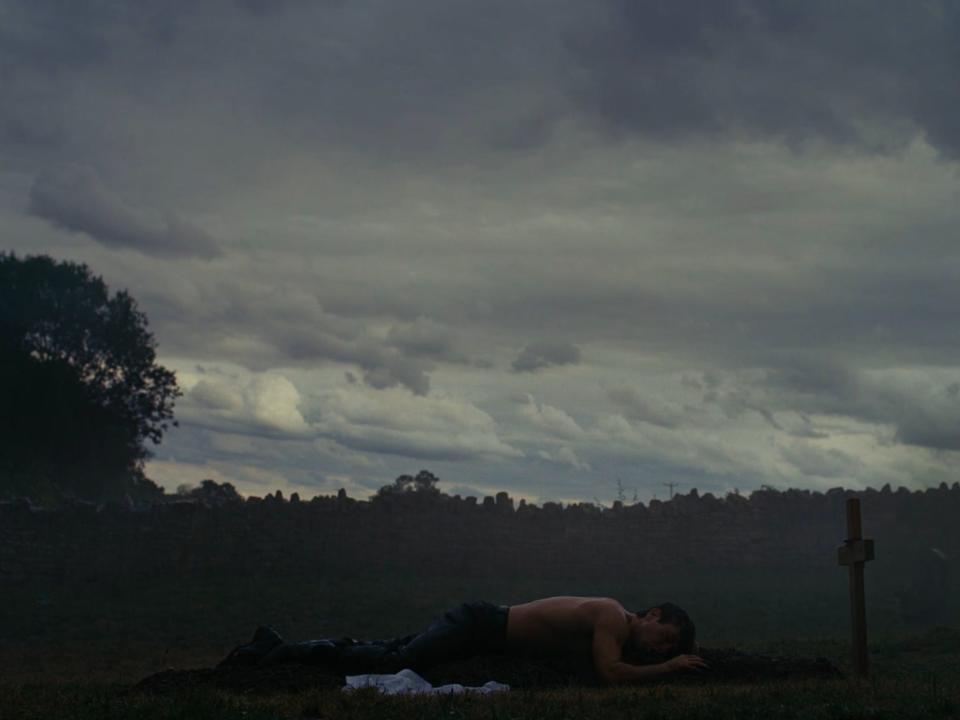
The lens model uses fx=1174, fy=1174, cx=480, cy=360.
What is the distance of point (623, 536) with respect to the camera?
91.7 feet

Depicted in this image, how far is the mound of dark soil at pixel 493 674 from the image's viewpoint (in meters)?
8.76

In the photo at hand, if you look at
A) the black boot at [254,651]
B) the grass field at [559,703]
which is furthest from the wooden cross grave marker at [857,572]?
the black boot at [254,651]

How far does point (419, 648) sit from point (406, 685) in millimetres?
618

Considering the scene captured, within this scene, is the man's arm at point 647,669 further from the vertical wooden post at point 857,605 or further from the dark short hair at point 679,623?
the vertical wooden post at point 857,605

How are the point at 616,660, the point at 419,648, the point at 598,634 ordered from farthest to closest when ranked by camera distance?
the point at 419,648
the point at 598,634
the point at 616,660

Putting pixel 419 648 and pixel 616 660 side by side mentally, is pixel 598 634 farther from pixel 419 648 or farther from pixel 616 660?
pixel 419 648

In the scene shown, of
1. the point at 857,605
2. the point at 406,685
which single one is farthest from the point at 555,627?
the point at 857,605

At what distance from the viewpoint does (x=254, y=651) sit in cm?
952

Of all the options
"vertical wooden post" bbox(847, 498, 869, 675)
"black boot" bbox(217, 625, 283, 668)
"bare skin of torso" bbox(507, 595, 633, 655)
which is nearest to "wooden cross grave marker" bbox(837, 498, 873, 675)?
"vertical wooden post" bbox(847, 498, 869, 675)

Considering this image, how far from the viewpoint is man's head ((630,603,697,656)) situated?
367 inches

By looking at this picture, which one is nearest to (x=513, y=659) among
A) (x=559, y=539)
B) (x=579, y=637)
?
(x=579, y=637)

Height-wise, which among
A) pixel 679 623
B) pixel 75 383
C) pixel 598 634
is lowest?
pixel 598 634

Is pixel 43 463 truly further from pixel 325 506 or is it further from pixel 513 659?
pixel 513 659

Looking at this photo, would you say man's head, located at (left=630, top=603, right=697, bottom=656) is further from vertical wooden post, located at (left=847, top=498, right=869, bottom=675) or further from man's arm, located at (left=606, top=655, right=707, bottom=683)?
vertical wooden post, located at (left=847, top=498, right=869, bottom=675)
